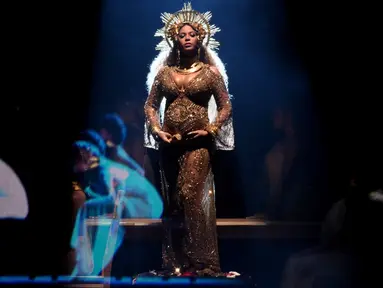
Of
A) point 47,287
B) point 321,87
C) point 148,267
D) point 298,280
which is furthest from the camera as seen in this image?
point 321,87

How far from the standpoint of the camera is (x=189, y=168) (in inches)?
134

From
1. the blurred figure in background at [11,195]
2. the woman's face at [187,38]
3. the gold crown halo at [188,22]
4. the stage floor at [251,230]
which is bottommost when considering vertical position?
the stage floor at [251,230]

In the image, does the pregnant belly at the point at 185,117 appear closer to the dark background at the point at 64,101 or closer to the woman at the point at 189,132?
the woman at the point at 189,132

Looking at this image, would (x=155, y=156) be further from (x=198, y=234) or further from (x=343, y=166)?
(x=343, y=166)

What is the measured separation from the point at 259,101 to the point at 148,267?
56.5 inches

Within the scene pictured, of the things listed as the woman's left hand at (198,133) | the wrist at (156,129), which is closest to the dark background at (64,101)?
the wrist at (156,129)

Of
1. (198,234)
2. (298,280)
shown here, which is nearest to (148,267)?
(198,234)

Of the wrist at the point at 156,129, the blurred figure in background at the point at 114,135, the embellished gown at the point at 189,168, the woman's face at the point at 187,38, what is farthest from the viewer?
the blurred figure in background at the point at 114,135

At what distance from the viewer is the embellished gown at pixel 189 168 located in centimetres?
331

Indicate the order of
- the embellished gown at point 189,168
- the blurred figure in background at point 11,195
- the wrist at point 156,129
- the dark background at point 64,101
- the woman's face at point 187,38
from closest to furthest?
the embellished gown at point 189,168 → the wrist at point 156,129 → the woman's face at point 187,38 → the dark background at point 64,101 → the blurred figure in background at point 11,195

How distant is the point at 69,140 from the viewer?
418 centimetres

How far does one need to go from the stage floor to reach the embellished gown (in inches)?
11.9

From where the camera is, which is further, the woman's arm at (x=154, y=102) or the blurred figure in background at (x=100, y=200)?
the blurred figure in background at (x=100, y=200)

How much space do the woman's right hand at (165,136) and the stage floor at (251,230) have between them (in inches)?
26.0
